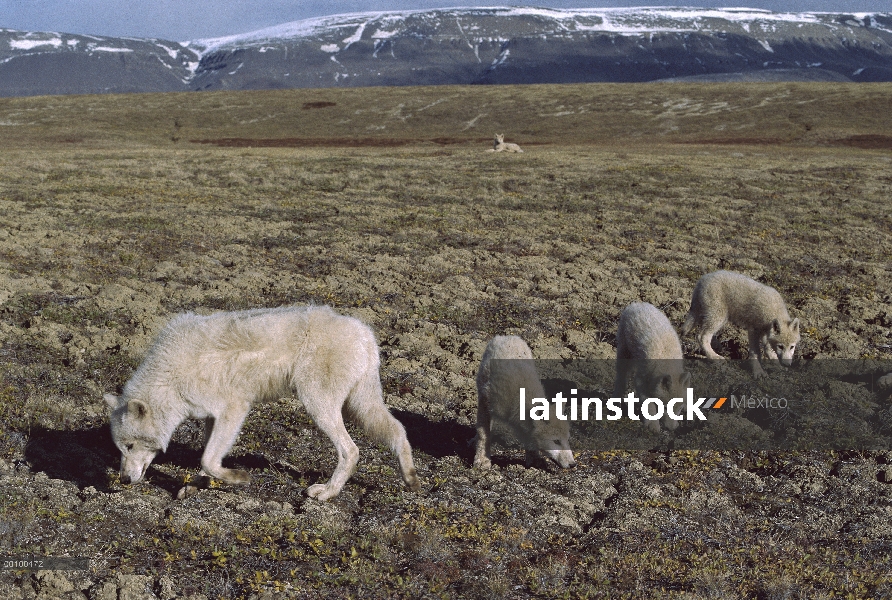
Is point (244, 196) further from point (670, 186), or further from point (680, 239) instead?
point (670, 186)

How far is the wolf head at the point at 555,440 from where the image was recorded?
24.6ft

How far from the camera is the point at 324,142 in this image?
62.7 meters

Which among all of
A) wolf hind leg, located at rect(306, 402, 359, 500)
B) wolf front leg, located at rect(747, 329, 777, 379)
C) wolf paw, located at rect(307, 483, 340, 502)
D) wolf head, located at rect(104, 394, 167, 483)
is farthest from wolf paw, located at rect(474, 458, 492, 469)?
wolf front leg, located at rect(747, 329, 777, 379)

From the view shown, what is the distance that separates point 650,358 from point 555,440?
2266 mm

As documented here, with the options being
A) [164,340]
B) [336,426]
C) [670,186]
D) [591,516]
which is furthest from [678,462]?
[670,186]

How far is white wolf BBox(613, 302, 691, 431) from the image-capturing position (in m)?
8.85

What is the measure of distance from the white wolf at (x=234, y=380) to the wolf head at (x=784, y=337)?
6739mm

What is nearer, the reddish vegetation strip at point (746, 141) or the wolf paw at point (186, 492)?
the wolf paw at point (186, 492)

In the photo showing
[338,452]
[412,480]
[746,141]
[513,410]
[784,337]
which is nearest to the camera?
[338,452]

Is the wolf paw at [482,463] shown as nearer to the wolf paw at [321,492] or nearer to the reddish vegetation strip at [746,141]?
the wolf paw at [321,492]

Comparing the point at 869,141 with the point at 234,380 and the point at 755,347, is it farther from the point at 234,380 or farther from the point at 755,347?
the point at 234,380

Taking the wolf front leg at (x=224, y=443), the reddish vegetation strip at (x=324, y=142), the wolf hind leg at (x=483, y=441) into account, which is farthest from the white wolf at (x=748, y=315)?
→ the reddish vegetation strip at (x=324, y=142)

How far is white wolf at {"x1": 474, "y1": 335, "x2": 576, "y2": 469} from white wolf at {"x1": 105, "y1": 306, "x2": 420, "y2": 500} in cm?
168

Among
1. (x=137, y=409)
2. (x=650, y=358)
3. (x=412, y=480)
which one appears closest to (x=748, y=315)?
(x=650, y=358)
